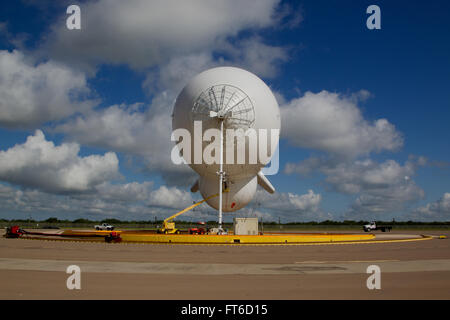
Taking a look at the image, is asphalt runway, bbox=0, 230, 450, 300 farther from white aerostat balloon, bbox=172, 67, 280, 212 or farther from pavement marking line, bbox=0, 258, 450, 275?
white aerostat balloon, bbox=172, 67, 280, 212

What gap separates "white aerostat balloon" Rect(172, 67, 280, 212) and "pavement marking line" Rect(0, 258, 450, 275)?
769 inches

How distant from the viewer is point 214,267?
1309 cm

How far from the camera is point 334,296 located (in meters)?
8.03

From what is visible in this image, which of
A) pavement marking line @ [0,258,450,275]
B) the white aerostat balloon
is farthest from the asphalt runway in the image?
the white aerostat balloon

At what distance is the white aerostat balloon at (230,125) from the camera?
107 feet

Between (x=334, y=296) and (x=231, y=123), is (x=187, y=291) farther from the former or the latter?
(x=231, y=123)

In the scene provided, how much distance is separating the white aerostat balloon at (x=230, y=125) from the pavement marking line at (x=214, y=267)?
19543 millimetres

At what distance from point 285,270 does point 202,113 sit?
2231 centimetres

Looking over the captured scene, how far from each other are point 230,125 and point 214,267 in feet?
66.5

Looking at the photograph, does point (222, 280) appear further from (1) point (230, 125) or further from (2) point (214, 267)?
(1) point (230, 125)

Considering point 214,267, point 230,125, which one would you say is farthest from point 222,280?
point 230,125

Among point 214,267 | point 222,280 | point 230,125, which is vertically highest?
point 230,125
